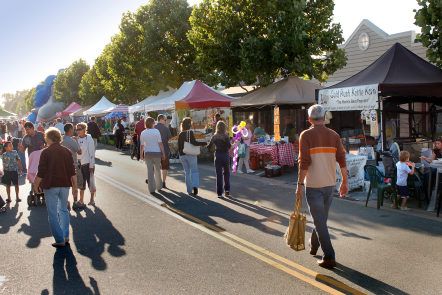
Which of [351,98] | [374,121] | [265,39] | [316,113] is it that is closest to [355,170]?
[374,121]

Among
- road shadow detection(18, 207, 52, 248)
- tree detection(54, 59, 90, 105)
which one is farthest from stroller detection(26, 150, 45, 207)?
tree detection(54, 59, 90, 105)

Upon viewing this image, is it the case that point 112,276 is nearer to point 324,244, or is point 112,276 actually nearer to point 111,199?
point 324,244

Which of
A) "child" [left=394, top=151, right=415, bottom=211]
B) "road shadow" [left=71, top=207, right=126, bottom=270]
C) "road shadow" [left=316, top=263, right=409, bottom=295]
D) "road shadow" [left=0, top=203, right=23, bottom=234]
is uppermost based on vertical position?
"child" [left=394, top=151, right=415, bottom=211]

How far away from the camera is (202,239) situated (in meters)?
6.95

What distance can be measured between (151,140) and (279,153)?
498 cm

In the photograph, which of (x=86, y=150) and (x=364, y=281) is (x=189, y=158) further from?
(x=364, y=281)

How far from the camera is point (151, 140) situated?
11195 mm

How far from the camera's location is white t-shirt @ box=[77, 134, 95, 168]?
31.7 feet

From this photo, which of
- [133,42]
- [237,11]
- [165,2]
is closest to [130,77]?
[133,42]

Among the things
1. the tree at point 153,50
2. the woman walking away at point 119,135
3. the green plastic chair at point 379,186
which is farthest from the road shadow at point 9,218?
the tree at point 153,50

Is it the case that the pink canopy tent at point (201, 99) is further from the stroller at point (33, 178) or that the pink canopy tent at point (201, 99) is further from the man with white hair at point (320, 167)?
the man with white hair at point (320, 167)

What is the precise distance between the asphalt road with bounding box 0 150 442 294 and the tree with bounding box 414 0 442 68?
571cm

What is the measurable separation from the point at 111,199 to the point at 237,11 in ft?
42.1

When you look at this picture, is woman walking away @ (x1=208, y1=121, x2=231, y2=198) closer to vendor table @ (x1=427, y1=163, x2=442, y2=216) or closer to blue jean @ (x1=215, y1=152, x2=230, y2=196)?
blue jean @ (x1=215, y1=152, x2=230, y2=196)
